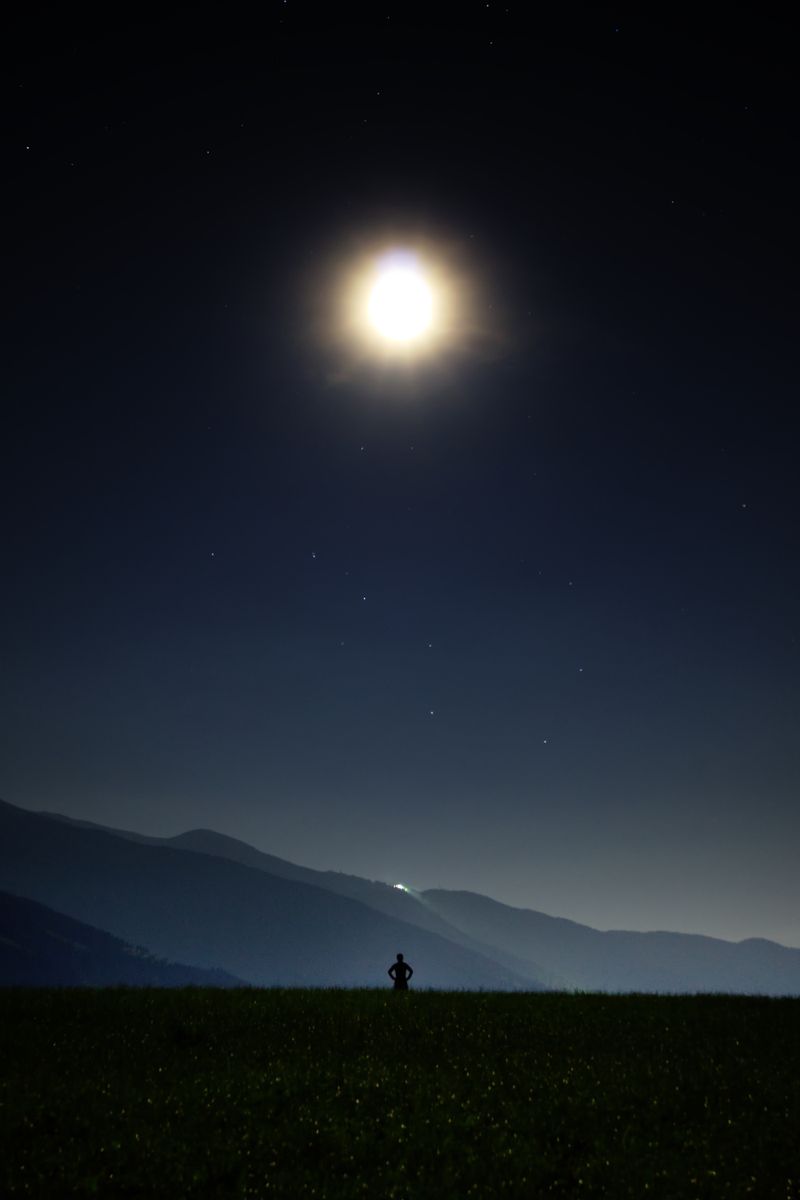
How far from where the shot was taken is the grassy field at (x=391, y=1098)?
1242cm

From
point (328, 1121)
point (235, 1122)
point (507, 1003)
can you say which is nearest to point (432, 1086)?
point (328, 1121)

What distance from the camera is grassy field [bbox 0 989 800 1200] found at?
12.4 m

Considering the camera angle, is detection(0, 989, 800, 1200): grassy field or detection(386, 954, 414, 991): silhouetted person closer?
detection(0, 989, 800, 1200): grassy field

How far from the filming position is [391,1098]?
1517 centimetres

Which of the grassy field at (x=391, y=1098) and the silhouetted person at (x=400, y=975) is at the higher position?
Answer: the silhouetted person at (x=400, y=975)

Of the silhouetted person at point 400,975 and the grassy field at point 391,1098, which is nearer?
the grassy field at point 391,1098

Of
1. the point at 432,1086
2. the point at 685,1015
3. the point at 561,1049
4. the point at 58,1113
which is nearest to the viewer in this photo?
the point at 58,1113

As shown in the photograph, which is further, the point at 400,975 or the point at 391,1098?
the point at 400,975

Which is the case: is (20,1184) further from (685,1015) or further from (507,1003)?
(685,1015)

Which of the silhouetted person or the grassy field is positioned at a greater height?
the silhouetted person

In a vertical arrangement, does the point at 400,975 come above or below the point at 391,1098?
above

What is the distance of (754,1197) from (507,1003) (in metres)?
10.8

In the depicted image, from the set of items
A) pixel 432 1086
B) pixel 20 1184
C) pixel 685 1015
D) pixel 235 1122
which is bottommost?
pixel 20 1184

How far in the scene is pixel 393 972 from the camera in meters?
25.8
